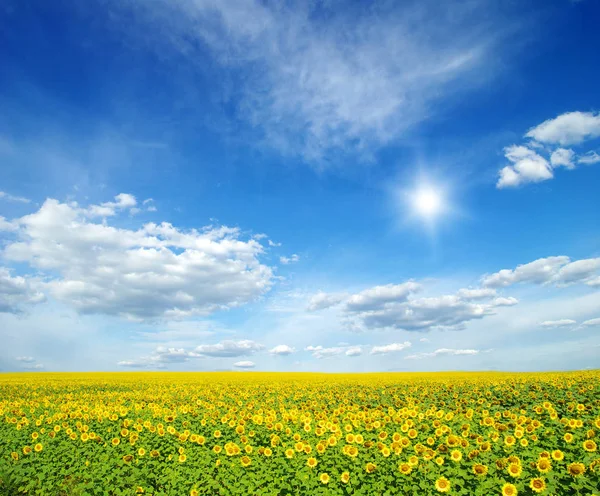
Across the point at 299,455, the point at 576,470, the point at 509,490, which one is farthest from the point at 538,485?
the point at 299,455

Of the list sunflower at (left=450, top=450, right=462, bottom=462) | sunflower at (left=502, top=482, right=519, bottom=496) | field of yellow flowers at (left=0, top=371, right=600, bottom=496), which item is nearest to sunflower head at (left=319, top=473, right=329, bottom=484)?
field of yellow flowers at (left=0, top=371, right=600, bottom=496)

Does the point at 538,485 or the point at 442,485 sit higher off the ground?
the point at 538,485

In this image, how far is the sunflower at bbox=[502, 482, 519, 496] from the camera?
725 cm

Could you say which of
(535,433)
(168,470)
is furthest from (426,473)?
(168,470)

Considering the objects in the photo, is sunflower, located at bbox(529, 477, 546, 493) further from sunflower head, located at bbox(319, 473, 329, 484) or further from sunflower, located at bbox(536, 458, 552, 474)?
sunflower head, located at bbox(319, 473, 329, 484)

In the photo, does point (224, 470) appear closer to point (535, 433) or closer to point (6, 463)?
point (6, 463)

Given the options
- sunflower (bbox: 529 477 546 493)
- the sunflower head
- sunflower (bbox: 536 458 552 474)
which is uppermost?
sunflower (bbox: 536 458 552 474)

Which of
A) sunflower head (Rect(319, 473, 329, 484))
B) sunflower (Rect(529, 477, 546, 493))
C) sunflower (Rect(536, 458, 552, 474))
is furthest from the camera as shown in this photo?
sunflower head (Rect(319, 473, 329, 484))

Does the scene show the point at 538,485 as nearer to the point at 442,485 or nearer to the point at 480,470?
the point at 480,470

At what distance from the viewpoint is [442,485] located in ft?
25.5

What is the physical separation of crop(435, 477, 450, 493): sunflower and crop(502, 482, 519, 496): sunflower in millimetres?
955

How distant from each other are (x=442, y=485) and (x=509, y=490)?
3.75 feet

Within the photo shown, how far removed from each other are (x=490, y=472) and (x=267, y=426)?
6.06 metres

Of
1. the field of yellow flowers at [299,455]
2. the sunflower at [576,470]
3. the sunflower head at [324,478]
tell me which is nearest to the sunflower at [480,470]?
the field of yellow flowers at [299,455]
